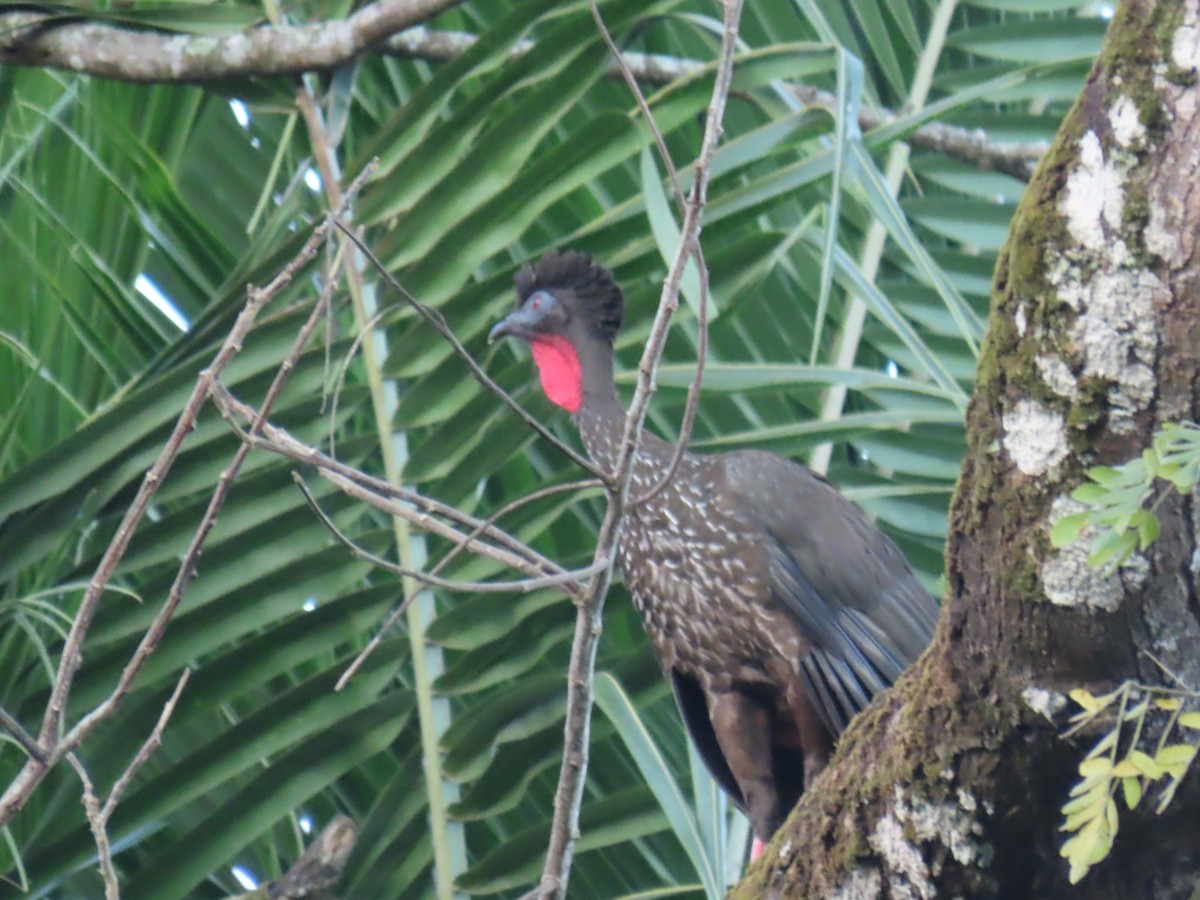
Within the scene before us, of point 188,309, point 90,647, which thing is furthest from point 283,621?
point 188,309

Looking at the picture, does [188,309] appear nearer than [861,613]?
No

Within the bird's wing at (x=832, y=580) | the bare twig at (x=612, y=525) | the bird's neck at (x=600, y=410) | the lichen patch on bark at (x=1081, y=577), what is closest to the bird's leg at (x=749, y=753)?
the bird's wing at (x=832, y=580)

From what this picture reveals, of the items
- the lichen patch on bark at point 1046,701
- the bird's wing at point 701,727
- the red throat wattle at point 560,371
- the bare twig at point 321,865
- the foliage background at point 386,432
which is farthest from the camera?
the red throat wattle at point 560,371

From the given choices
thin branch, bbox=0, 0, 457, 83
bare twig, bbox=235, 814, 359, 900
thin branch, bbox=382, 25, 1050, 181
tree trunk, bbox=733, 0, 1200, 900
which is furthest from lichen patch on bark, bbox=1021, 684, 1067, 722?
thin branch, bbox=0, 0, 457, 83

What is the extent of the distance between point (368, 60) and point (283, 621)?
1.17 metres

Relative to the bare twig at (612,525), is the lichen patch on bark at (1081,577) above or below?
below

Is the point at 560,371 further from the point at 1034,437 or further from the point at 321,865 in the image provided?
the point at 1034,437

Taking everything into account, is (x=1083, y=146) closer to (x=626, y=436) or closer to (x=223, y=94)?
(x=626, y=436)

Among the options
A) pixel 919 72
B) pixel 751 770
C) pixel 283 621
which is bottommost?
pixel 751 770

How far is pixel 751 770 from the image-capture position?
311 centimetres

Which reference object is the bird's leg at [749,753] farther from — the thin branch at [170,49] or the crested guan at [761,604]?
the thin branch at [170,49]

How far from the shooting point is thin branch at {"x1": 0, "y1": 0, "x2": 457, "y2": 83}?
312cm

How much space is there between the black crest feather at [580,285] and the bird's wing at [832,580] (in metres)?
0.40

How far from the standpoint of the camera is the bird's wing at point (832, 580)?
305cm
